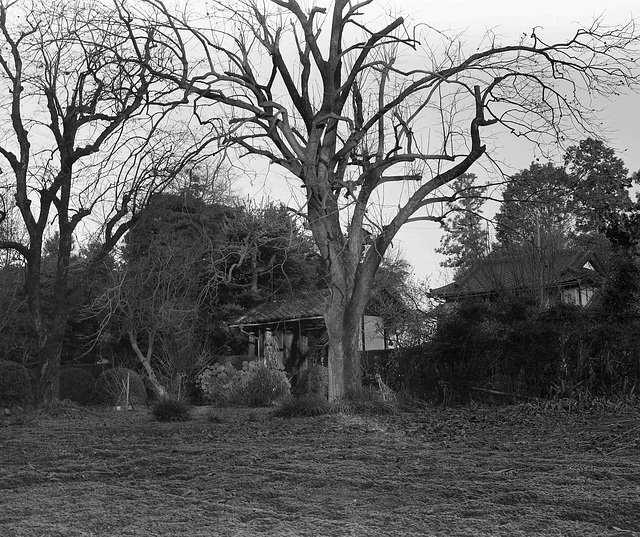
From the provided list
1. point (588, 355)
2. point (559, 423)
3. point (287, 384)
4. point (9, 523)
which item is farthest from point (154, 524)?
point (287, 384)

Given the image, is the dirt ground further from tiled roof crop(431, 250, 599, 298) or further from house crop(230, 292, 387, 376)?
house crop(230, 292, 387, 376)

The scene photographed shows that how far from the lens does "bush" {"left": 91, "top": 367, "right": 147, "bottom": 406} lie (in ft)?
61.6

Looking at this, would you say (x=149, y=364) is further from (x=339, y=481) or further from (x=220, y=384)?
(x=339, y=481)

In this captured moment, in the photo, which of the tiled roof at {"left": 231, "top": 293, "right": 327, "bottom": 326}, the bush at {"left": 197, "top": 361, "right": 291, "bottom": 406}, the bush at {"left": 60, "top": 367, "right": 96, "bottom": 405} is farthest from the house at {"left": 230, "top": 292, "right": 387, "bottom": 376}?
the bush at {"left": 197, "top": 361, "right": 291, "bottom": 406}

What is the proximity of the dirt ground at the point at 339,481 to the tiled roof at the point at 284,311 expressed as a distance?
47.4 feet

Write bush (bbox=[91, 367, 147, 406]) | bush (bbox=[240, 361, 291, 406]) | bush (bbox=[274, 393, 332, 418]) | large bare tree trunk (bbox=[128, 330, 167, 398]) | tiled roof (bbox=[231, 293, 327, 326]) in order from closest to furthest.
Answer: bush (bbox=[274, 393, 332, 418])
bush (bbox=[240, 361, 291, 406])
bush (bbox=[91, 367, 147, 406])
large bare tree trunk (bbox=[128, 330, 167, 398])
tiled roof (bbox=[231, 293, 327, 326])

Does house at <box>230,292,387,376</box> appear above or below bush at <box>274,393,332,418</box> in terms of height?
above

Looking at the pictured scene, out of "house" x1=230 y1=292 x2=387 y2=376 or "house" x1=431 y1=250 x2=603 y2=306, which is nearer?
"house" x1=431 y1=250 x2=603 y2=306

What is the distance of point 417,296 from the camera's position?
82.1ft

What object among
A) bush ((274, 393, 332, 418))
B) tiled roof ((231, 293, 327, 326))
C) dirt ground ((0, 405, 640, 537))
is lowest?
dirt ground ((0, 405, 640, 537))

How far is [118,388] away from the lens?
19.2 meters

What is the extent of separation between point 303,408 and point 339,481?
5545 mm

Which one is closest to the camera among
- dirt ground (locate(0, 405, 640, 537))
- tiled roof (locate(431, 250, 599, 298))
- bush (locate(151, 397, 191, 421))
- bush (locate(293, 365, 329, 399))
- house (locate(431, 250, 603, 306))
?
dirt ground (locate(0, 405, 640, 537))

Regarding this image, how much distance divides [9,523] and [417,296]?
21358 millimetres
